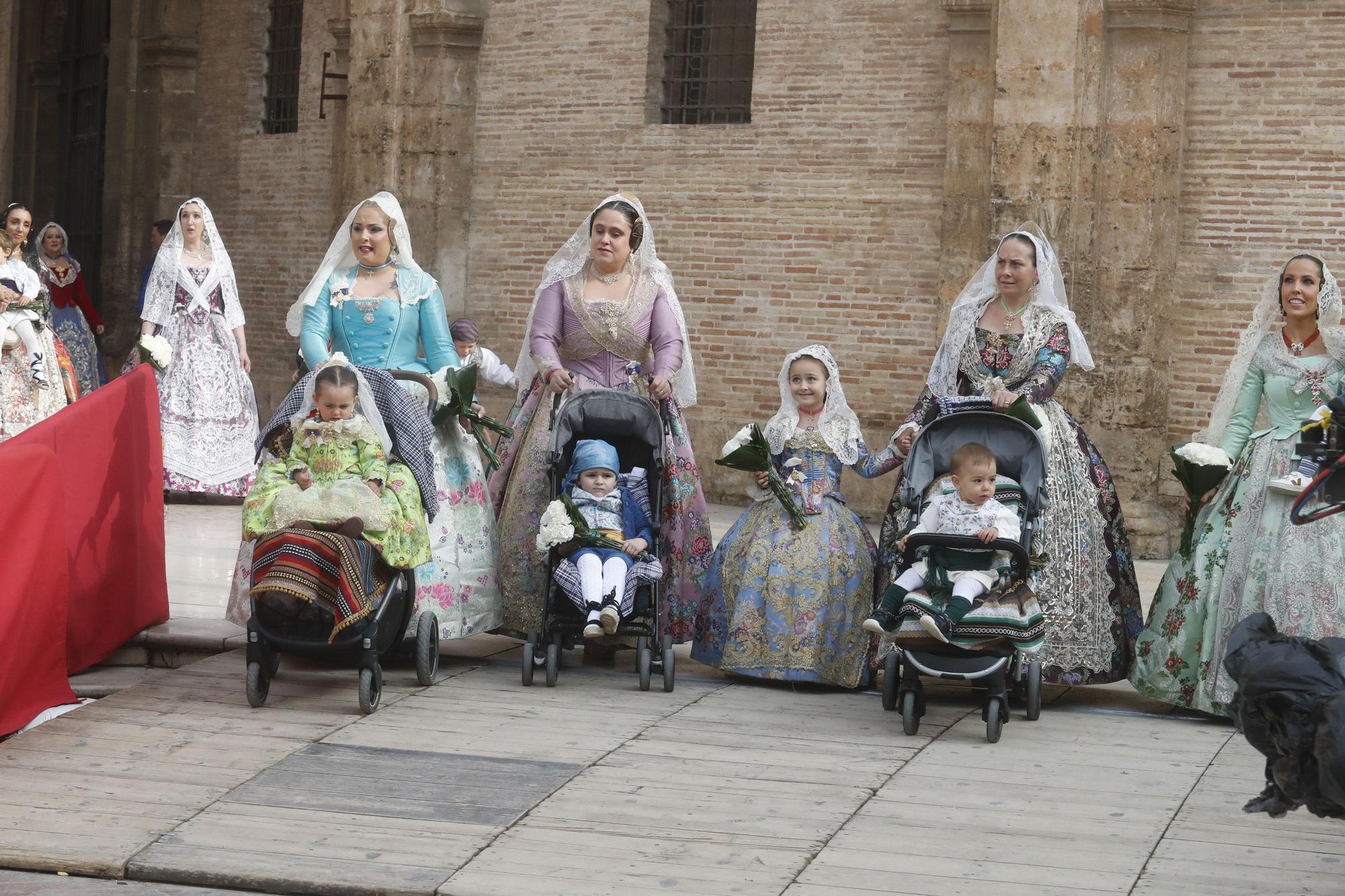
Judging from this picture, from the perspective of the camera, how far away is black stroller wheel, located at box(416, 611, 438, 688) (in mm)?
6656

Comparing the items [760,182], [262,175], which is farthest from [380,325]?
[262,175]

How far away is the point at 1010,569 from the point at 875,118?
707 centimetres

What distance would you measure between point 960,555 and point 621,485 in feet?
4.68

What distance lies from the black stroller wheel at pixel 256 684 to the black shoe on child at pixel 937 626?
7.57ft

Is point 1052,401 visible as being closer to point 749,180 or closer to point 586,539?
point 586,539

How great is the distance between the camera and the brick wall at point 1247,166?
1105 cm

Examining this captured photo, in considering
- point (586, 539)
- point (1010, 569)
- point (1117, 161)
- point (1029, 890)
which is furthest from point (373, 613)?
point (1117, 161)

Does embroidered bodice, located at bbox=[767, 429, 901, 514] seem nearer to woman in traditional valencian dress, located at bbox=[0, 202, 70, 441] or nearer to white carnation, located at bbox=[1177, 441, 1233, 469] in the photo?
white carnation, located at bbox=[1177, 441, 1233, 469]

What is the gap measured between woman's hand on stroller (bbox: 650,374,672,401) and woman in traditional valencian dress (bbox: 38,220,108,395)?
311 inches

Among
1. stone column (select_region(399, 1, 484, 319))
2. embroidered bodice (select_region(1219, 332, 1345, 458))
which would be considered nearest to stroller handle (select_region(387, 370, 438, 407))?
embroidered bodice (select_region(1219, 332, 1345, 458))

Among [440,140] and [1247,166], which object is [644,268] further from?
[440,140]

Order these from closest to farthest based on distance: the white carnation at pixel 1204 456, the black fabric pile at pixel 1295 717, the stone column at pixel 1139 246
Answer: the black fabric pile at pixel 1295 717, the white carnation at pixel 1204 456, the stone column at pixel 1139 246

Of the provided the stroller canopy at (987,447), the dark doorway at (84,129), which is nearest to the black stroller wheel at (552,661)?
the stroller canopy at (987,447)

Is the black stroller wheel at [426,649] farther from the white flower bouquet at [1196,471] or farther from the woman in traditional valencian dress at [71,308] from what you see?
the woman in traditional valencian dress at [71,308]
